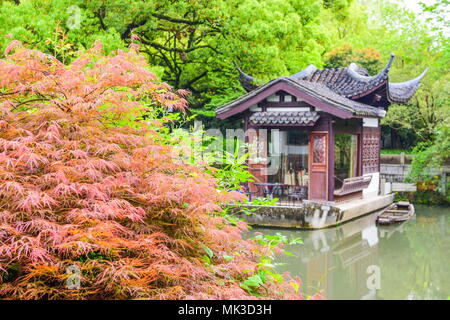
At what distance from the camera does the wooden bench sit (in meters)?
13.2

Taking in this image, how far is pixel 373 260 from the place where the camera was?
32.3ft

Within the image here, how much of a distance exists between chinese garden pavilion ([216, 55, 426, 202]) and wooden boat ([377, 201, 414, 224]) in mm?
946

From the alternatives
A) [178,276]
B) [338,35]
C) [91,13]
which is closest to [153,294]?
[178,276]

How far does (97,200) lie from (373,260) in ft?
25.4

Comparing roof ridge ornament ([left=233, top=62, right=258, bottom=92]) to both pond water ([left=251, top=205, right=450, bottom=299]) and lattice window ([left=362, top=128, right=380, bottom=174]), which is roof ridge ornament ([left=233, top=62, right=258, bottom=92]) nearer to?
lattice window ([left=362, top=128, right=380, bottom=174])

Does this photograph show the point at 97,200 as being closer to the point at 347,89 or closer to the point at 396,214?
the point at 396,214

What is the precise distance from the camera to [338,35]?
99.1 feet

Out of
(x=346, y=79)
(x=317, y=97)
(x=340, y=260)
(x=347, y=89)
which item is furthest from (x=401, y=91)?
(x=340, y=260)

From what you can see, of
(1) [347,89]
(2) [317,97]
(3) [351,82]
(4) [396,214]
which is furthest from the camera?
(3) [351,82]

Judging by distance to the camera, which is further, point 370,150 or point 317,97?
point 370,150

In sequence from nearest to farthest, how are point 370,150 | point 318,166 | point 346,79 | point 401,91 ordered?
point 318,166 → point 346,79 → point 370,150 → point 401,91

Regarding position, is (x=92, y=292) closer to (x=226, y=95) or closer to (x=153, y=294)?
(x=153, y=294)

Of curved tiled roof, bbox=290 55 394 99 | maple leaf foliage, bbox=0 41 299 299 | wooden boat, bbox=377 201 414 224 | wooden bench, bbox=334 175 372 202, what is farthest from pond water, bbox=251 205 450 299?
maple leaf foliage, bbox=0 41 299 299
